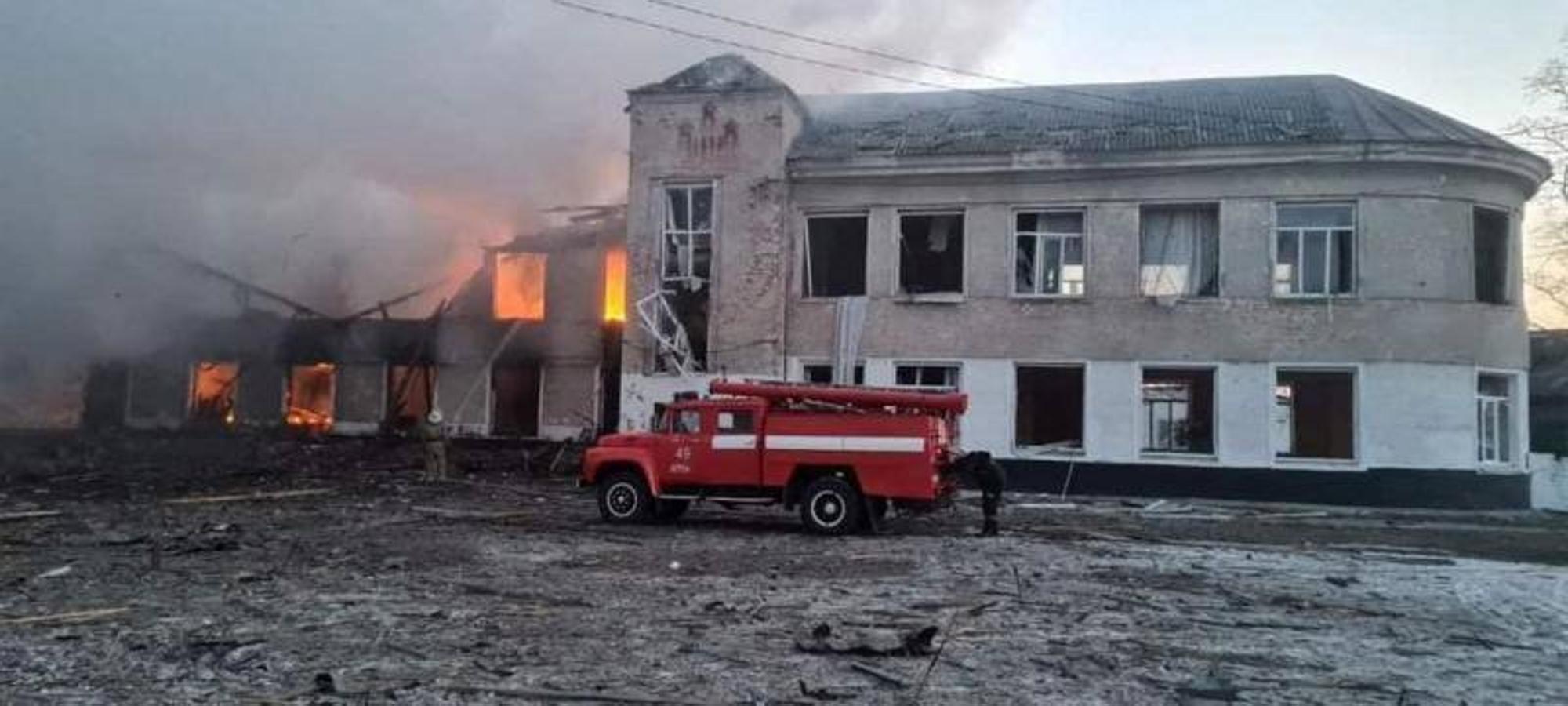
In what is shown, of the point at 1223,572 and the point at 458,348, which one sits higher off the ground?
the point at 458,348

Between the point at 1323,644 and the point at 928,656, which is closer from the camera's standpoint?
the point at 928,656

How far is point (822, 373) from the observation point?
2258 centimetres

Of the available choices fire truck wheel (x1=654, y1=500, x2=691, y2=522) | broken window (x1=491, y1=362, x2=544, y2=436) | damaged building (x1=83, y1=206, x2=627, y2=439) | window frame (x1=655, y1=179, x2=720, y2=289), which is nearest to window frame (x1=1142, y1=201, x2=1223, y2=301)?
window frame (x1=655, y1=179, x2=720, y2=289)

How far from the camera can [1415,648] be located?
307 inches

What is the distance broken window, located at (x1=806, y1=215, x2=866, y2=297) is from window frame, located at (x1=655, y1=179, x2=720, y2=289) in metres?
1.95

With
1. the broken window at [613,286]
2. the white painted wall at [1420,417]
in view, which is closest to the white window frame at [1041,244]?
the white painted wall at [1420,417]

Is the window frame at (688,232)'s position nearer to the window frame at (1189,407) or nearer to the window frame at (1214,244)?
the window frame at (1214,244)

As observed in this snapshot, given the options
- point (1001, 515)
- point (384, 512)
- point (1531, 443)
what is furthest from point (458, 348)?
point (1531, 443)

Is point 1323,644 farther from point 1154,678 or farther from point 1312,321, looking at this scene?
point 1312,321

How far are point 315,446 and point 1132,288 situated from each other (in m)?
17.8

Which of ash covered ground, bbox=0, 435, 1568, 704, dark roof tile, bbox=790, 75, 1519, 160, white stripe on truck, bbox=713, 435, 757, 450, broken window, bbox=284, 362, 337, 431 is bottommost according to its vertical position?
ash covered ground, bbox=0, 435, 1568, 704

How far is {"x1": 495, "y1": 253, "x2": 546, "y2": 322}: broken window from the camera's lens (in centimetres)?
2741

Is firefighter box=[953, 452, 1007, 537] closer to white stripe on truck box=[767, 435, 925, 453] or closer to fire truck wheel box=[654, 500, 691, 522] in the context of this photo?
white stripe on truck box=[767, 435, 925, 453]

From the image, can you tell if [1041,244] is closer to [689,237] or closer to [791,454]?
[689,237]
